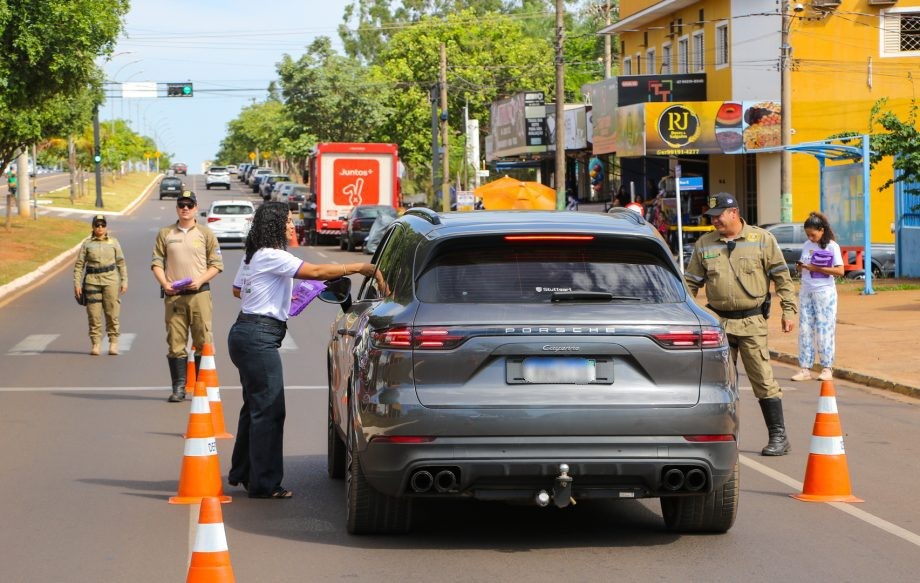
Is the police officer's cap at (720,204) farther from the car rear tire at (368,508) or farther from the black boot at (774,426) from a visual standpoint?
the car rear tire at (368,508)

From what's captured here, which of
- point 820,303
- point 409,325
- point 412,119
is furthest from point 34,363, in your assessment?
point 412,119

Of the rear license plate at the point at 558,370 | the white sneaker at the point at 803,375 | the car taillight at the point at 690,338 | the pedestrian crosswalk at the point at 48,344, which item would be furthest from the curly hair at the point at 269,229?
the pedestrian crosswalk at the point at 48,344

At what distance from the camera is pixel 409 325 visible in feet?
22.5

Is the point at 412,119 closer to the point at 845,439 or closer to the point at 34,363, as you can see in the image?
the point at 34,363

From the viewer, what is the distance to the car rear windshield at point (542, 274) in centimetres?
702

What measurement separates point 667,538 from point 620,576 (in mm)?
938

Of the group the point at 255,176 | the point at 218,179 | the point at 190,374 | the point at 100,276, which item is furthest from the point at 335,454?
the point at 218,179

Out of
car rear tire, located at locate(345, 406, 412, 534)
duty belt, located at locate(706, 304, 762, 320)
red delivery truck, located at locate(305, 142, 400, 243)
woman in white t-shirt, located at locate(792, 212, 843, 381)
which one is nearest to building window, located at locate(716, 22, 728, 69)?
red delivery truck, located at locate(305, 142, 400, 243)

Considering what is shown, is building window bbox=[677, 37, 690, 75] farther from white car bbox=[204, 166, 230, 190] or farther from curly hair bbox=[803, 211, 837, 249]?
white car bbox=[204, 166, 230, 190]

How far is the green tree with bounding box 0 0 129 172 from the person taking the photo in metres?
30.2

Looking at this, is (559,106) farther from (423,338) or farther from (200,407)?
(423,338)

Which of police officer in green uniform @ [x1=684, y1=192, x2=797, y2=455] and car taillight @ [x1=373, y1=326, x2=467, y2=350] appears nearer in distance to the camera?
car taillight @ [x1=373, y1=326, x2=467, y2=350]

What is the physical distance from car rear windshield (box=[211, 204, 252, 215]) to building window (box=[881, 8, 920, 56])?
20.8 m

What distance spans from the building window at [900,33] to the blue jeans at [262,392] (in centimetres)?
3378
